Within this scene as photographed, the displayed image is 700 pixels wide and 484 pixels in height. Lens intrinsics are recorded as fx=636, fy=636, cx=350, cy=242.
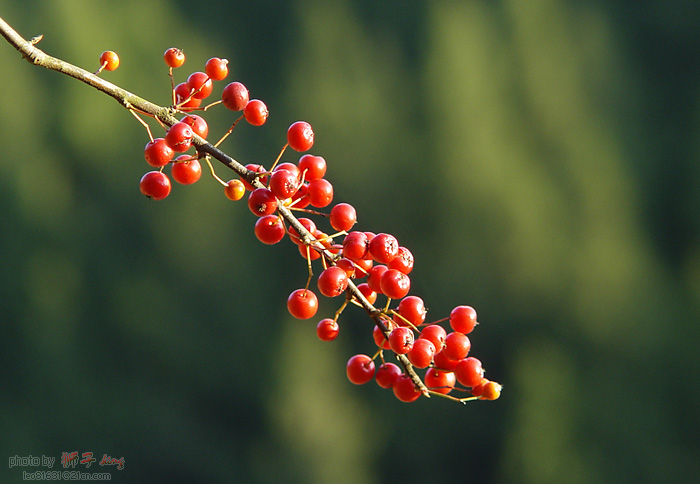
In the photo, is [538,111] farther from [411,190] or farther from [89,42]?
[89,42]

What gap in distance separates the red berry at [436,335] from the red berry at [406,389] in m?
0.04

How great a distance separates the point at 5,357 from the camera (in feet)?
8.26

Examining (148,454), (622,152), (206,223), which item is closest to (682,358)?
(622,152)

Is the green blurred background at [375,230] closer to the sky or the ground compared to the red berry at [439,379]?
closer to the sky

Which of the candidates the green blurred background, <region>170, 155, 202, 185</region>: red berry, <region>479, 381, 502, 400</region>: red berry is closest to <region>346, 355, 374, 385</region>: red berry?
<region>479, 381, 502, 400</region>: red berry

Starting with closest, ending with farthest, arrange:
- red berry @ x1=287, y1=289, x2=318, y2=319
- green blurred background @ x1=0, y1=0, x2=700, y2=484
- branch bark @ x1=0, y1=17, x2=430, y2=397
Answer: branch bark @ x1=0, y1=17, x2=430, y2=397, red berry @ x1=287, y1=289, x2=318, y2=319, green blurred background @ x1=0, y1=0, x2=700, y2=484

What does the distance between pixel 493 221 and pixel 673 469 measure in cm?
109

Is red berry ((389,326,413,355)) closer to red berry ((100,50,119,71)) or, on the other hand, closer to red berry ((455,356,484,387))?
red berry ((455,356,484,387))

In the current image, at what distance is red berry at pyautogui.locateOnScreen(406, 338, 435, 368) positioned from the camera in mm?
473

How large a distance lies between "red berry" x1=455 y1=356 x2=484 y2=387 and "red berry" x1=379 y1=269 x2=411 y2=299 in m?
0.09

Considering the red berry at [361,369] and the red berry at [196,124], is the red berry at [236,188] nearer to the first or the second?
the red berry at [196,124]

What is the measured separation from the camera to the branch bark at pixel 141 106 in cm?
44

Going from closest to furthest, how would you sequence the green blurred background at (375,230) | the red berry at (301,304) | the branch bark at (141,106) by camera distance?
the branch bark at (141,106)
the red berry at (301,304)
the green blurred background at (375,230)

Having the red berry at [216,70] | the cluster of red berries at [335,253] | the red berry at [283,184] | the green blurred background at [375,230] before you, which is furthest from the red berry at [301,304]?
the green blurred background at [375,230]
